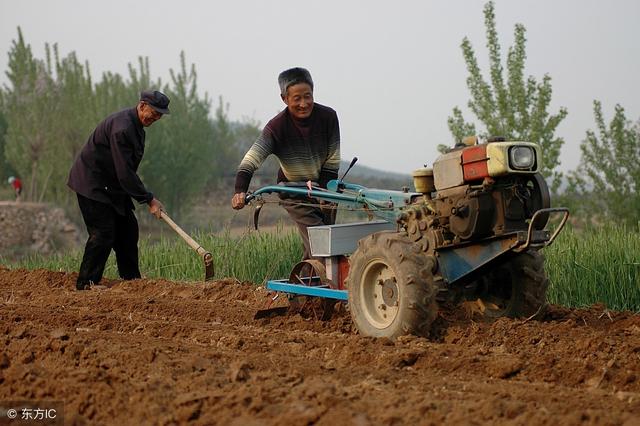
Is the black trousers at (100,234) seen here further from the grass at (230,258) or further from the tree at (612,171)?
the tree at (612,171)

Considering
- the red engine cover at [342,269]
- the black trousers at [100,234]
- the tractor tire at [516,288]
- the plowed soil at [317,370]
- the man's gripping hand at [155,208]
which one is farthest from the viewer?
the black trousers at [100,234]

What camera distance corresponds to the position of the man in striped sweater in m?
6.84

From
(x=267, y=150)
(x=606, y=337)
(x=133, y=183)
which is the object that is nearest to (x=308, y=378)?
(x=606, y=337)

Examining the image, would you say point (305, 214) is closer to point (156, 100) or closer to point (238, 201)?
point (238, 201)

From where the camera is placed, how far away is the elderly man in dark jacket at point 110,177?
8.31 m

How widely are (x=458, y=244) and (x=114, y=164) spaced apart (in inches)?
167

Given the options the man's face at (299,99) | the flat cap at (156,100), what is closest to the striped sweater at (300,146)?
the man's face at (299,99)

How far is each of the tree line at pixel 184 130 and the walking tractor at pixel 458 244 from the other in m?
7.65

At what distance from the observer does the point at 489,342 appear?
5219mm

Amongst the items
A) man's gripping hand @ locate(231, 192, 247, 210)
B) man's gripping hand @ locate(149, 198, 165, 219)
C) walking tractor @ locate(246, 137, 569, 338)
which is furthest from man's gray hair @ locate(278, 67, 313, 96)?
man's gripping hand @ locate(149, 198, 165, 219)

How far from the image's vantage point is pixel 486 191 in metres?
5.26

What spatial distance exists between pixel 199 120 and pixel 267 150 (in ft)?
64.4

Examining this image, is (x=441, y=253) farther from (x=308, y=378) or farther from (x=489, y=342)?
(x=308, y=378)

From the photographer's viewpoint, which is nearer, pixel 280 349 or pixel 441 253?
pixel 280 349
